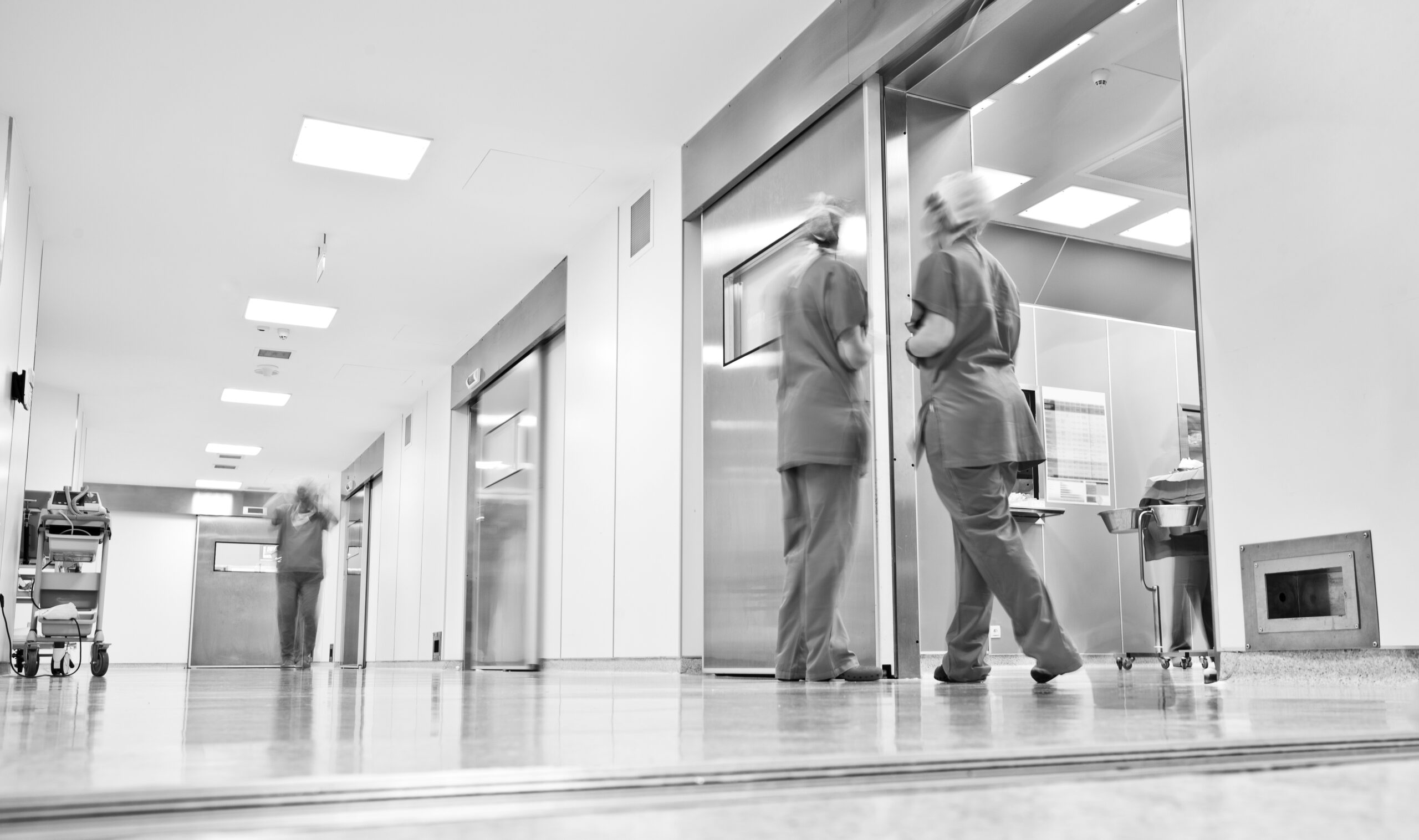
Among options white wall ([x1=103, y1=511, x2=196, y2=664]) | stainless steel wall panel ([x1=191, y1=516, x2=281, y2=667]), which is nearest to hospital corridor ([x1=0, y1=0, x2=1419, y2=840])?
white wall ([x1=103, y1=511, x2=196, y2=664])

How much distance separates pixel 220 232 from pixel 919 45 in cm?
548

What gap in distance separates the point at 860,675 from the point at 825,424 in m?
0.95

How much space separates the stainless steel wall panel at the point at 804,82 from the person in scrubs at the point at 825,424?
1035mm

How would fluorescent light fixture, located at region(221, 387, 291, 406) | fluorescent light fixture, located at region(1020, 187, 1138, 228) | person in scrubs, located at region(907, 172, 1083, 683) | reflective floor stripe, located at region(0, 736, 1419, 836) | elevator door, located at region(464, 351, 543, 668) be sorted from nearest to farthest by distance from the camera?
reflective floor stripe, located at region(0, 736, 1419, 836) → person in scrubs, located at region(907, 172, 1083, 683) → fluorescent light fixture, located at region(1020, 187, 1138, 228) → elevator door, located at region(464, 351, 543, 668) → fluorescent light fixture, located at region(221, 387, 291, 406)

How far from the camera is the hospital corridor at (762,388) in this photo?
1.02m

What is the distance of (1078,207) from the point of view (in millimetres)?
7121

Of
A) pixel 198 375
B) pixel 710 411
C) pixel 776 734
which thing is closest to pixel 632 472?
pixel 710 411

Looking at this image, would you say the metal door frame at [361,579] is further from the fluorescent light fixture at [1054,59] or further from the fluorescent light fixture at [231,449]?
the fluorescent light fixture at [1054,59]

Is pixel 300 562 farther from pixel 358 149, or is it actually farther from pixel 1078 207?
pixel 1078 207

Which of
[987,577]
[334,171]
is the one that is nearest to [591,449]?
[334,171]

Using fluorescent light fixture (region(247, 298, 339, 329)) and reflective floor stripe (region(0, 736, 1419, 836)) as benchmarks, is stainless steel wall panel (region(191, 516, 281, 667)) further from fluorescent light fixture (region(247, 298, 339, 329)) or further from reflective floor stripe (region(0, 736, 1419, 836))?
reflective floor stripe (region(0, 736, 1419, 836))

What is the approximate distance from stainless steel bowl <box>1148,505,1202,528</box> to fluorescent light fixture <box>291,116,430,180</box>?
4.44m

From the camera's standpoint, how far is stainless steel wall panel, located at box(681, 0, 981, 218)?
452cm

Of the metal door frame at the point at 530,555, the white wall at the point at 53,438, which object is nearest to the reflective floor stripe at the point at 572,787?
the metal door frame at the point at 530,555
